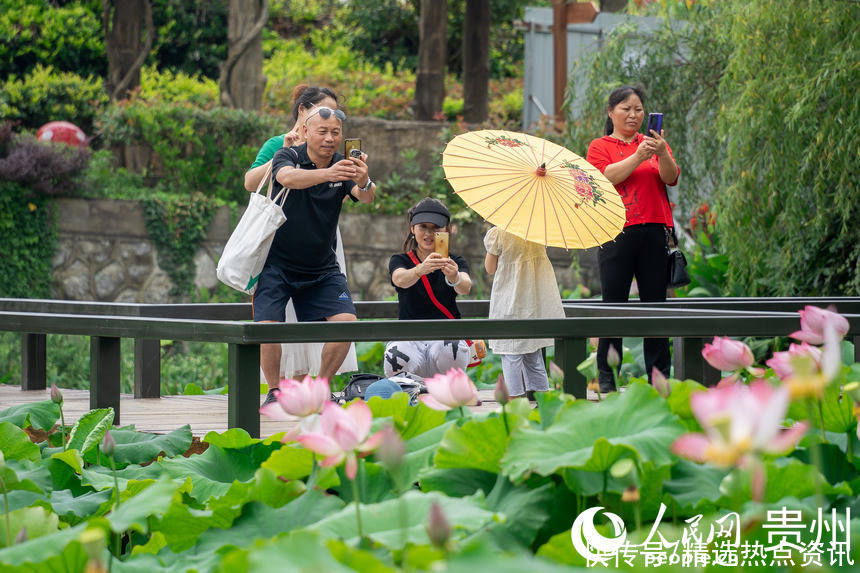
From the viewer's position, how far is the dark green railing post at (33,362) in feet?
18.0

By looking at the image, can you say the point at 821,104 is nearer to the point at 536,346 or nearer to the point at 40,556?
the point at 536,346

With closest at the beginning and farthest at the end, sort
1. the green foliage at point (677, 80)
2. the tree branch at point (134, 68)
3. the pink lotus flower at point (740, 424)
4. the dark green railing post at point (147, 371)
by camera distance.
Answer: the pink lotus flower at point (740, 424), the dark green railing post at point (147, 371), the green foliage at point (677, 80), the tree branch at point (134, 68)

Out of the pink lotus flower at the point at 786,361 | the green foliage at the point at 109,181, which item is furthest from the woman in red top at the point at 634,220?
the green foliage at the point at 109,181

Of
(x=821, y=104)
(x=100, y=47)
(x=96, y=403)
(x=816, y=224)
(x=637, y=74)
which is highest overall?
(x=100, y=47)

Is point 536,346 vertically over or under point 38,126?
under

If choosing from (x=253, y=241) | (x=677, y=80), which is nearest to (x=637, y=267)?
(x=253, y=241)

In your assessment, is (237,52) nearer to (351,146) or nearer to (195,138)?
(195,138)

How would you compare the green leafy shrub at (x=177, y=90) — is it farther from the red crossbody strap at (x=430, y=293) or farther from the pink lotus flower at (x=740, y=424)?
the pink lotus flower at (x=740, y=424)

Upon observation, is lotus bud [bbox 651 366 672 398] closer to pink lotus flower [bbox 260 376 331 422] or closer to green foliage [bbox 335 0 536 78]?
pink lotus flower [bbox 260 376 331 422]

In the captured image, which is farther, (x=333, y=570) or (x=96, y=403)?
(x=96, y=403)

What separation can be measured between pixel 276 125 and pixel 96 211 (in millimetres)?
2360

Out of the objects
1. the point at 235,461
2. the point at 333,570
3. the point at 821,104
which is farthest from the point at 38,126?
the point at 333,570

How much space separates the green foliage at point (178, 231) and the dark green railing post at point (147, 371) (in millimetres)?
6407

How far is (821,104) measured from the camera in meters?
7.05
